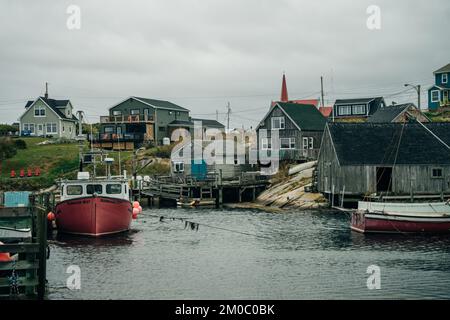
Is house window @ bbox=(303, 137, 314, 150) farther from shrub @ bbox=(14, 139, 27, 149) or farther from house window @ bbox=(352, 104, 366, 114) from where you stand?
shrub @ bbox=(14, 139, 27, 149)

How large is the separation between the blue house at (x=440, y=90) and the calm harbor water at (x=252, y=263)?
52.1 m

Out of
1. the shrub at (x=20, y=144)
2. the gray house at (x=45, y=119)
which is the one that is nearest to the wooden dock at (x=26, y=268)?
the shrub at (x=20, y=144)

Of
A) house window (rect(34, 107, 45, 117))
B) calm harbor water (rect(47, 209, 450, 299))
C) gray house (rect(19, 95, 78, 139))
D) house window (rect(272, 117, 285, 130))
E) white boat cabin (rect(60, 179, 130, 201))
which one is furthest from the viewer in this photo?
house window (rect(34, 107, 45, 117))

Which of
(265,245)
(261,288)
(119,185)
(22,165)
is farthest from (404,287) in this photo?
(22,165)

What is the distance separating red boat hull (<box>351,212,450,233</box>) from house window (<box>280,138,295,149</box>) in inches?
1543

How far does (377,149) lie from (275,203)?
46.1ft

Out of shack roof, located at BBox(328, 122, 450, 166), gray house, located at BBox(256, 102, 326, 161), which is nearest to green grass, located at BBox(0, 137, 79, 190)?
gray house, located at BBox(256, 102, 326, 161)

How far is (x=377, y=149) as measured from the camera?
5919 cm

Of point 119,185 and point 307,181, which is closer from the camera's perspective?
point 119,185

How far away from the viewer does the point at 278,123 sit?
3413 inches

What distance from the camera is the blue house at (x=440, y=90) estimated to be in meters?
97.4

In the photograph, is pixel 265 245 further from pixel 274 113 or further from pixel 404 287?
pixel 274 113

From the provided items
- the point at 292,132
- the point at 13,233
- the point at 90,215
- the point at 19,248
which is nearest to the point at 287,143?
the point at 292,132

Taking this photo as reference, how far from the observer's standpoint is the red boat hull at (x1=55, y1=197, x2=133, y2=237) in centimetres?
4556
